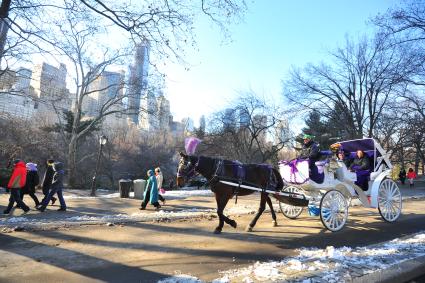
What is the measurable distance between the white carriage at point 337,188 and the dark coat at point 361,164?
0.21 metres

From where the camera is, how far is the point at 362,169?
11922 mm

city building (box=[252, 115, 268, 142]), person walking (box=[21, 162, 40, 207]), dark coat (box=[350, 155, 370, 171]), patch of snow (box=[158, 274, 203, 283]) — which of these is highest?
city building (box=[252, 115, 268, 142])

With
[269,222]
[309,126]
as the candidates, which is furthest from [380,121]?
[269,222]

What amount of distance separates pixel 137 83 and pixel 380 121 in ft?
86.4

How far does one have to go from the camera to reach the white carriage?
388 inches

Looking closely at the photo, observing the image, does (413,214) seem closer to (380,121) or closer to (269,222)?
(269,222)

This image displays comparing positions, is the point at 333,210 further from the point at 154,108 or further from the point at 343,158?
the point at 154,108

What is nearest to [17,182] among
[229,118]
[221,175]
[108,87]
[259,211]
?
[221,175]

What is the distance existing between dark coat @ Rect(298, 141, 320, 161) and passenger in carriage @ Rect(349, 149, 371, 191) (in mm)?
2206

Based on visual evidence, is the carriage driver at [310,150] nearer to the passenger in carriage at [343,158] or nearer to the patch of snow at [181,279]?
the passenger in carriage at [343,158]

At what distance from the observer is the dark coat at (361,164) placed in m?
11.9

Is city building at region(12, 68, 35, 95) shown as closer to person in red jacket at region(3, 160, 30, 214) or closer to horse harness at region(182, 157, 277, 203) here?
person in red jacket at region(3, 160, 30, 214)

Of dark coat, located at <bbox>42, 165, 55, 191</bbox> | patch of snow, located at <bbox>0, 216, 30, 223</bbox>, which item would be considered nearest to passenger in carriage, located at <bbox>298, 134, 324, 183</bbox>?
patch of snow, located at <bbox>0, 216, 30, 223</bbox>

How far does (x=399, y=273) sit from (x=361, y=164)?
6114 millimetres
